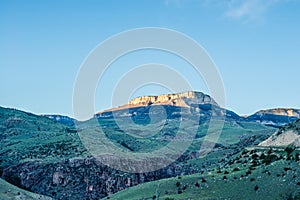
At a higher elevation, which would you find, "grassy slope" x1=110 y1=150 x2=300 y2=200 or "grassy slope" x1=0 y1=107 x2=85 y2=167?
"grassy slope" x1=0 y1=107 x2=85 y2=167

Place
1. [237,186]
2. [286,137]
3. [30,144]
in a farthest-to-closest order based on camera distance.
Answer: [30,144] → [286,137] → [237,186]

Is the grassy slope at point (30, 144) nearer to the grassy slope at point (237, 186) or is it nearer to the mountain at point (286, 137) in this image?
the mountain at point (286, 137)

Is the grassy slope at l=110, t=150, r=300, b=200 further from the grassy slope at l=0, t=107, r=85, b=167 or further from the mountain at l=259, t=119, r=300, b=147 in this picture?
the grassy slope at l=0, t=107, r=85, b=167

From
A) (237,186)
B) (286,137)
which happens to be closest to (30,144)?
(286,137)

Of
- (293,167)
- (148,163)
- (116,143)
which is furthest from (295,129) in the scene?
(116,143)

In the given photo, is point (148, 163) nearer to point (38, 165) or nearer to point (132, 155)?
point (132, 155)

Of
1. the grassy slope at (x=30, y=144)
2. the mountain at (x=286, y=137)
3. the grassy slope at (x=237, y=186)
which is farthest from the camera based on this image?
the grassy slope at (x=30, y=144)

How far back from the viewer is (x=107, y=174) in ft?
257

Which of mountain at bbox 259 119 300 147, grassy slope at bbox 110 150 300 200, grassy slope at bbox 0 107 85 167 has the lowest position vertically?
grassy slope at bbox 110 150 300 200

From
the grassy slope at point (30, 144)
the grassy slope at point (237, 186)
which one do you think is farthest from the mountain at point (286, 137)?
the grassy slope at point (30, 144)

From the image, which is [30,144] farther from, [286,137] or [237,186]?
[237,186]

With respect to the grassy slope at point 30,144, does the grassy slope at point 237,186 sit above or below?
below

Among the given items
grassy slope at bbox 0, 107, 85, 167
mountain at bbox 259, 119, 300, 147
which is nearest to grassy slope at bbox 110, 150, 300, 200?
mountain at bbox 259, 119, 300, 147

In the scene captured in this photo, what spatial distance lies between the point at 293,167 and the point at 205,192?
778 centimetres
